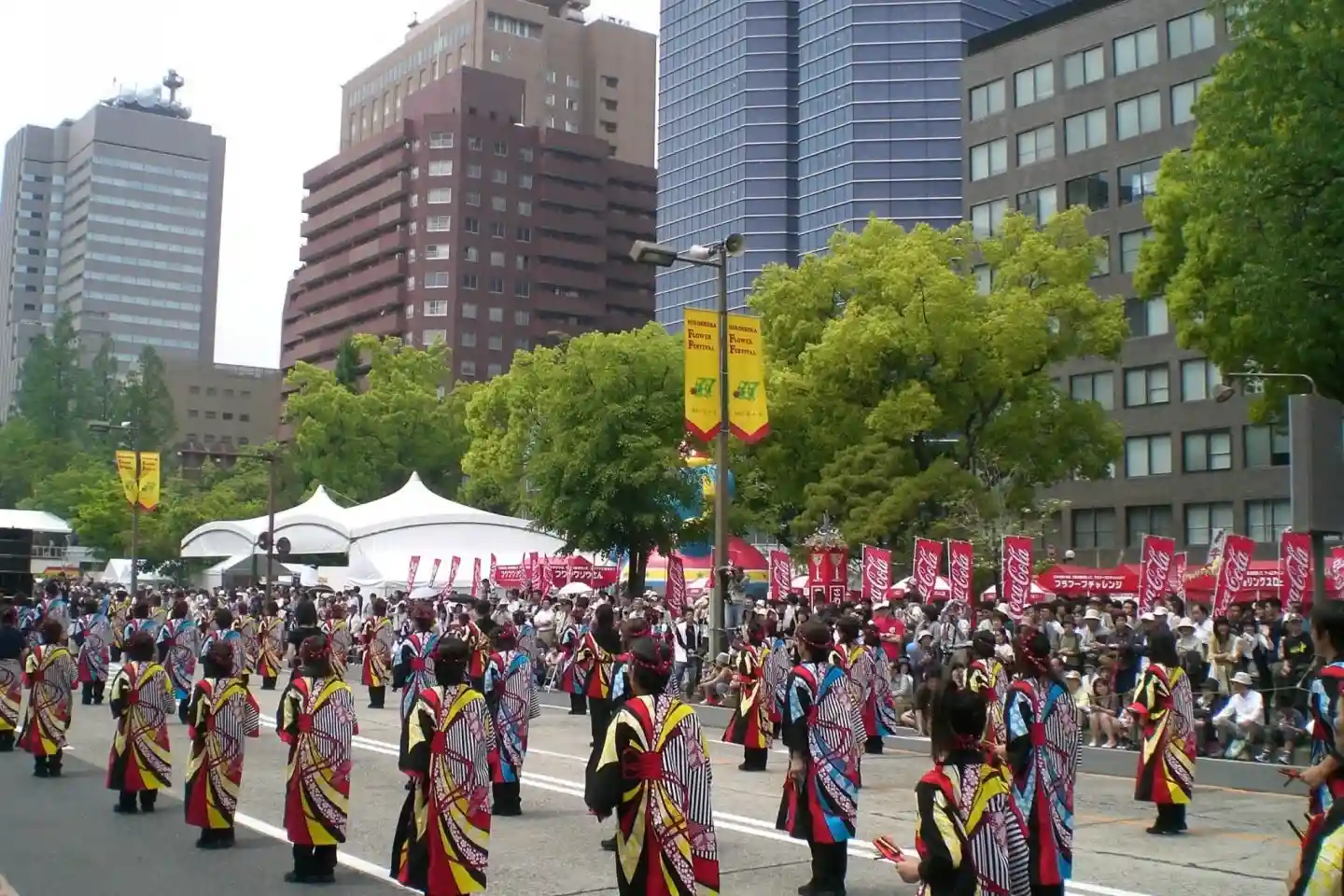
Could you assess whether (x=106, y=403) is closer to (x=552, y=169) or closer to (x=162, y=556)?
(x=552, y=169)

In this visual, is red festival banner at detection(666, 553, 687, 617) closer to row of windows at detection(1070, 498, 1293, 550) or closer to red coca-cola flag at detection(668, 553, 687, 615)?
red coca-cola flag at detection(668, 553, 687, 615)

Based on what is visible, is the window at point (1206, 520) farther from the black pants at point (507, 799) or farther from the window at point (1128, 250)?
the black pants at point (507, 799)

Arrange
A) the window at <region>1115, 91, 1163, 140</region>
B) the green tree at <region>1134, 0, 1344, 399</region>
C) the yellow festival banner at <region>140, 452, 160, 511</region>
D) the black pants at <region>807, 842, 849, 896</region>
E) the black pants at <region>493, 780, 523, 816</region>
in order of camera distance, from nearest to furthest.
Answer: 1. the black pants at <region>807, 842, 849, 896</region>
2. the black pants at <region>493, 780, 523, 816</region>
3. the green tree at <region>1134, 0, 1344, 399</region>
4. the yellow festival banner at <region>140, 452, 160, 511</region>
5. the window at <region>1115, 91, 1163, 140</region>

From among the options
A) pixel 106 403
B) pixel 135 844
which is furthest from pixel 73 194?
pixel 135 844

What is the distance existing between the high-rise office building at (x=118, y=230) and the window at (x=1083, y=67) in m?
141

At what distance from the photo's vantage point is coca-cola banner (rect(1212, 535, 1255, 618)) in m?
20.1

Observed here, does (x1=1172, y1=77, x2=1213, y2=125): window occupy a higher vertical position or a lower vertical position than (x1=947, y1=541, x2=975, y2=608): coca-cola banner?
→ higher

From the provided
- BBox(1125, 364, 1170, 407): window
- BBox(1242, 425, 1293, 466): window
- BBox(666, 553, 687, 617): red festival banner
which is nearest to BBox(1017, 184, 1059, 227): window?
BBox(1125, 364, 1170, 407): window

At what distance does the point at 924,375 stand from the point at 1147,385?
23.3m

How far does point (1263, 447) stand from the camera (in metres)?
50.8

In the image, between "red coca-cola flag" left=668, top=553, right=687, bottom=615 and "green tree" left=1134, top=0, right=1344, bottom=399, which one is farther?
"red coca-cola flag" left=668, top=553, right=687, bottom=615

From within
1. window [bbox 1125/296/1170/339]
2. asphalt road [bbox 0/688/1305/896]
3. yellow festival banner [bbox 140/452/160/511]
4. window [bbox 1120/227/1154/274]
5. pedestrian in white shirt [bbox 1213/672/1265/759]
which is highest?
window [bbox 1120/227/1154/274]

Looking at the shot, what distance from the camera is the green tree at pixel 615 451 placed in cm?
3359

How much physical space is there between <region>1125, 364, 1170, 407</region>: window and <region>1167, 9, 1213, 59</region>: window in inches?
471
